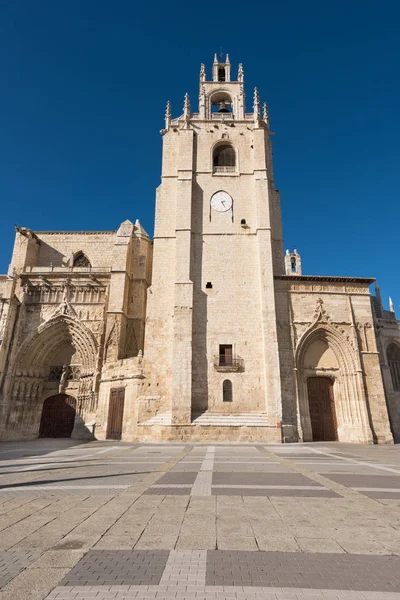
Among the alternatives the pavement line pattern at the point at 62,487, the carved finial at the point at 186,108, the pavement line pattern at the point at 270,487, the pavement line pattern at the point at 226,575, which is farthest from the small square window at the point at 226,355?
the carved finial at the point at 186,108

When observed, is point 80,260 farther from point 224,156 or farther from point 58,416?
point 224,156

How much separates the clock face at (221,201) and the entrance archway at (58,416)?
14.8 meters

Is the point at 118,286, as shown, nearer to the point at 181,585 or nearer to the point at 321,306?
the point at 321,306

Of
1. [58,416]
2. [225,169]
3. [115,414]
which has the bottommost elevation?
[58,416]

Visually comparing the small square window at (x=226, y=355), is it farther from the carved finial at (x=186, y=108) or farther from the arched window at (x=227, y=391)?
the carved finial at (x=186, y=108)

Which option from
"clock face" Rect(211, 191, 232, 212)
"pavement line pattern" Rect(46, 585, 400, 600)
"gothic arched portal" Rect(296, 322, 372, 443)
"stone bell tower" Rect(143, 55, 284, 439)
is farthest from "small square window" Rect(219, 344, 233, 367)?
"pavement line pattern" Rect(46, 585, 400, 600)

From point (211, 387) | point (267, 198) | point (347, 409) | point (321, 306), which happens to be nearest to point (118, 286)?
point (211, 387)

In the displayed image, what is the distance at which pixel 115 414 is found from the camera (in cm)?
1794

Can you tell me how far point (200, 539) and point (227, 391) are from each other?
14.5 metres

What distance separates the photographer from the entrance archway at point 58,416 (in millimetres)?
20250

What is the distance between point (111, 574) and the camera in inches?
91.4

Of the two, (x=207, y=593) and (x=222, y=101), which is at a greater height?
(x=222, y=101)

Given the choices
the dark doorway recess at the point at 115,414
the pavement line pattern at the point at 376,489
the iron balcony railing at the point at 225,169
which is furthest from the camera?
the iron balcony railing at the point at 225,169

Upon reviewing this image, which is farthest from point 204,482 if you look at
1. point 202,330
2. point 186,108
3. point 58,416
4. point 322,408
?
point 186,108
